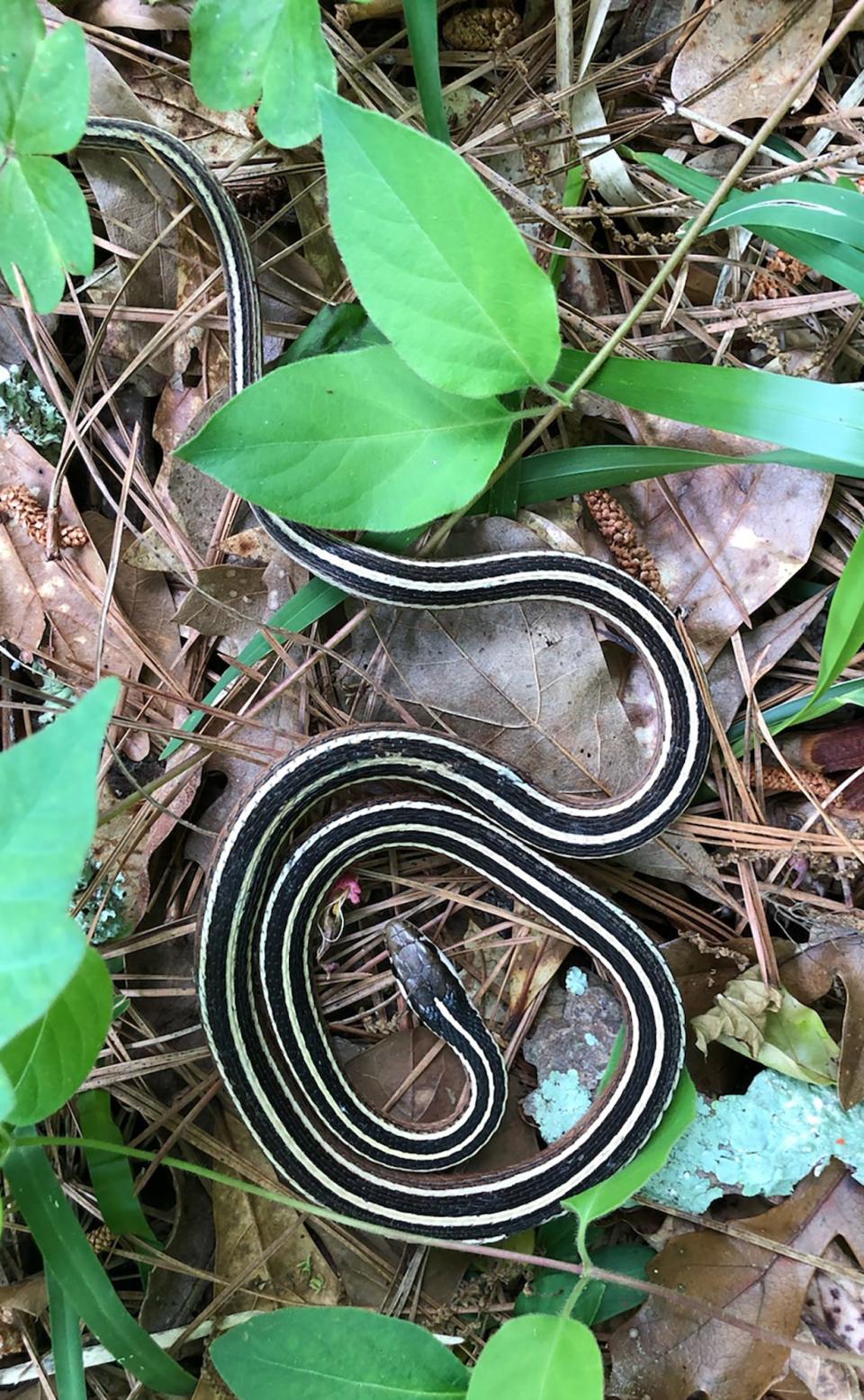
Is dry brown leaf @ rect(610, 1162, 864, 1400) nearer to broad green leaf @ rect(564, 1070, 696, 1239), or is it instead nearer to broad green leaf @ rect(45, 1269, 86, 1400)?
broad green leaf @ rect(564, 1070, 696, 1239)

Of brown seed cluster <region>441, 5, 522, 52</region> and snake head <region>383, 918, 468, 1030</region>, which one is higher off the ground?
brown seed cluster <region>441, 5, 522, 52</region>

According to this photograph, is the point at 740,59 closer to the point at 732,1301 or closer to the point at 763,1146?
the point at 763,1146

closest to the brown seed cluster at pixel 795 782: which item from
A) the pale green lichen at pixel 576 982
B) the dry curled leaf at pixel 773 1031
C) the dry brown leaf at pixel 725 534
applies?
the dry brown leaf at pixel 725 534

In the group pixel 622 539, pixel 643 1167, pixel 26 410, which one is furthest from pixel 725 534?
pixel 26 410

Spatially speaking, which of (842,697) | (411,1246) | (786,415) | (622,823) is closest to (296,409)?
(786,415)

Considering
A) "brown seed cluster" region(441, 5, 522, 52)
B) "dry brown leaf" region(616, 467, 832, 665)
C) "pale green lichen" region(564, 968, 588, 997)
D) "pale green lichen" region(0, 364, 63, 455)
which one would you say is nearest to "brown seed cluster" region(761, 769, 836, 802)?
"dry brown leaf" region(616, 467, 832, 665)

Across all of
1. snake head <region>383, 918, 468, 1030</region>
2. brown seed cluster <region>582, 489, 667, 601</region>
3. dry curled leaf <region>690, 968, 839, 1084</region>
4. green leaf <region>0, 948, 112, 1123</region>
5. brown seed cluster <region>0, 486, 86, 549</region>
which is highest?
brown seed cluster <region>0, 486, 86, 549</region>
